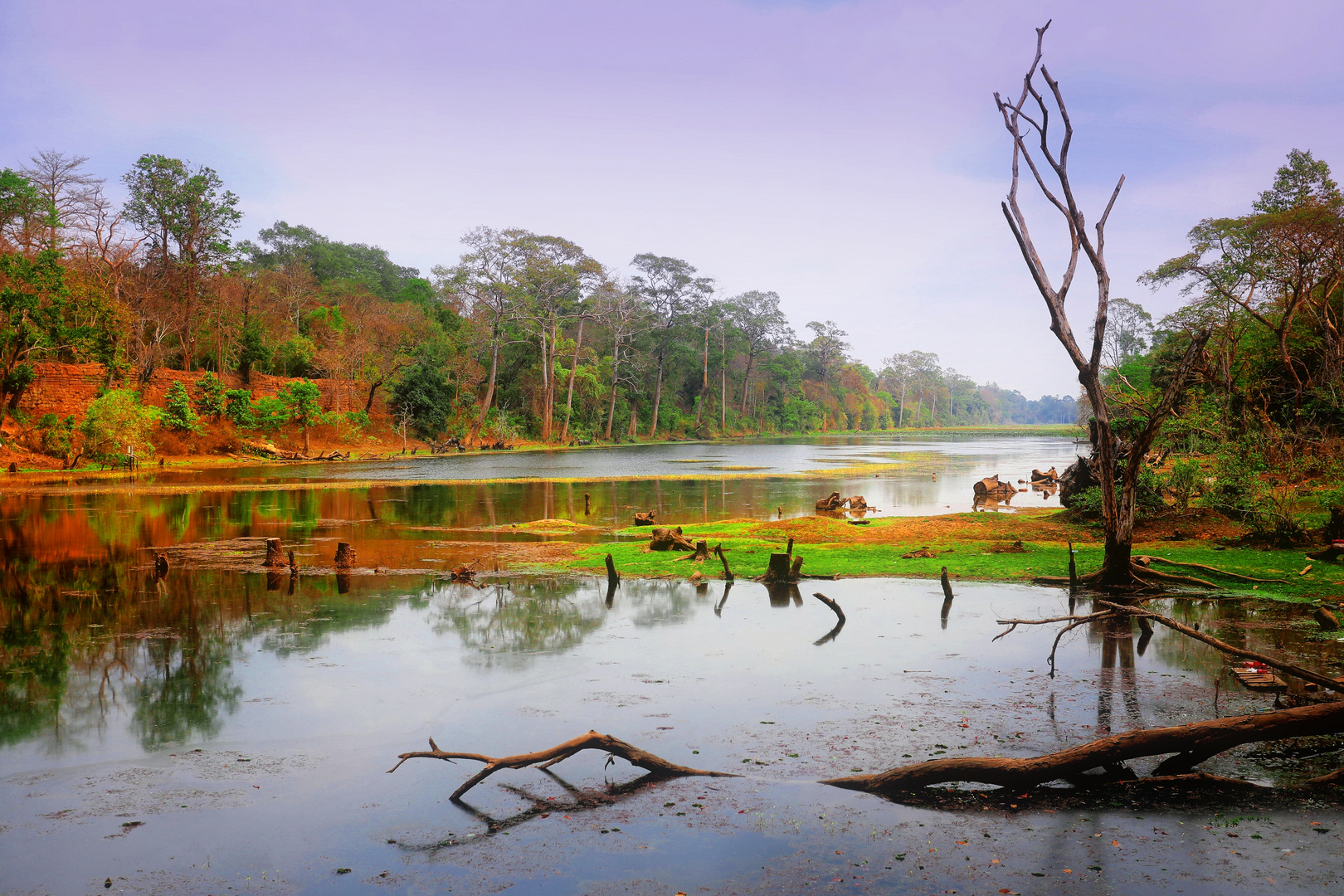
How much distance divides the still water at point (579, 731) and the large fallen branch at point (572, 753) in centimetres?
14

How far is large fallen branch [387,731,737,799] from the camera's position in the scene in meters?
5.69

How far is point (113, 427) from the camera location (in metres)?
38.7

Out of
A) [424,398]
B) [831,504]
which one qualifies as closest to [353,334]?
[424,398]

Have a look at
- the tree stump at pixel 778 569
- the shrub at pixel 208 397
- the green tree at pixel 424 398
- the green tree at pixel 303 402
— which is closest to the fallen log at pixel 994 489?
the tree stump at pixel 778 569

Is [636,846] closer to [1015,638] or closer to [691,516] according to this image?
[1015,638]

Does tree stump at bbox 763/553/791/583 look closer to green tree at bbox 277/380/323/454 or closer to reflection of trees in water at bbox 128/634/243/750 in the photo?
reflection of trees in water at bbox 128/634/243/750

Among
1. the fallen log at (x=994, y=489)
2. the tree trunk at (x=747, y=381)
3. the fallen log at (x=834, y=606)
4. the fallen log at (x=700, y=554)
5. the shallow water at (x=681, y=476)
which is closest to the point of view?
the fallen log at (x=834, y=606)

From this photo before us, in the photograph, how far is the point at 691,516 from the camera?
2547 cm

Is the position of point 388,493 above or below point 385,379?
below

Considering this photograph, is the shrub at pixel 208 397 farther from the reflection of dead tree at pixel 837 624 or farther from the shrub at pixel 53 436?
the reflection of dead tree at pixel 837 624

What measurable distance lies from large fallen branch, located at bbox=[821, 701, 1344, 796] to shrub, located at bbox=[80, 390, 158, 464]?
140 feet

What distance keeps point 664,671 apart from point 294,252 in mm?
87079

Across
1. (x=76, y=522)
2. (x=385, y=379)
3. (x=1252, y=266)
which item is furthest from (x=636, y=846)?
(x=385, y=379)

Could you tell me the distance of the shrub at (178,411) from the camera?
47.1 metres
